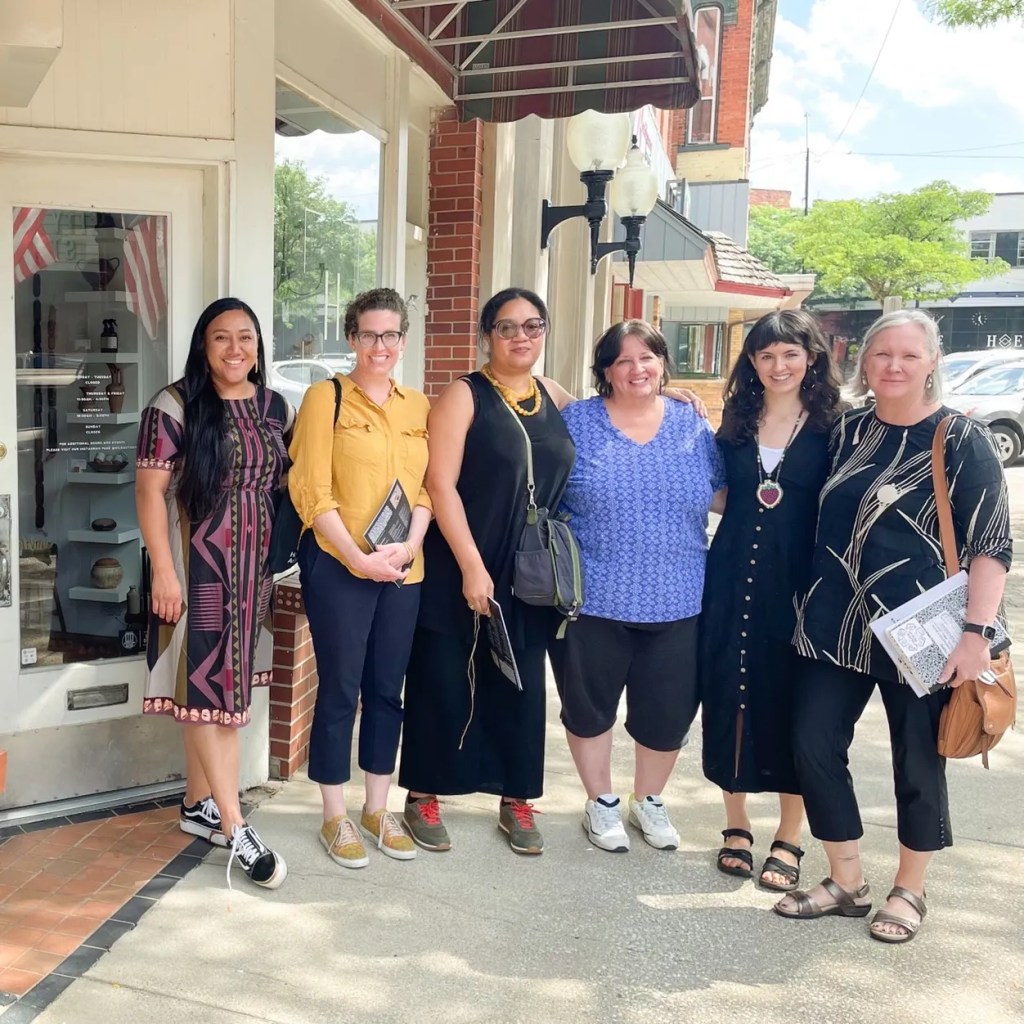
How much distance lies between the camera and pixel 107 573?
3854 millimetres

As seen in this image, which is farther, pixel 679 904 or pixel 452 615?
pixel 452 615

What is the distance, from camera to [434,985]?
2.61 m

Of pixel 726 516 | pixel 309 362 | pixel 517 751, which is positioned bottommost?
pixel 517 751

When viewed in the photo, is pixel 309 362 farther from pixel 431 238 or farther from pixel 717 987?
pixel 717 987

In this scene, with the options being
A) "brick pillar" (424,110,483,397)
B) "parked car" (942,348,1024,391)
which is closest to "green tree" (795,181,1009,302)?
"parked car" (942,348,1024,391)

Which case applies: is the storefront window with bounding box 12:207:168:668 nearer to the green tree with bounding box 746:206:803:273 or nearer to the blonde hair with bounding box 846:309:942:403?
the blonde hair with bounding box 846:309:942:403

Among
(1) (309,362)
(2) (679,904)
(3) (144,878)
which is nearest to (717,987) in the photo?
(2) (679,904)

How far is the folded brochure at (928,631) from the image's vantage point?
2.69m

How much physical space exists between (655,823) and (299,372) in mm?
2584

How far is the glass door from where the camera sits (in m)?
3.46

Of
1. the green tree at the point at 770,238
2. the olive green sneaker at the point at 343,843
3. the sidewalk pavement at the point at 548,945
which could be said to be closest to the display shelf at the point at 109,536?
the sidewalk pavement at the point at 548,945

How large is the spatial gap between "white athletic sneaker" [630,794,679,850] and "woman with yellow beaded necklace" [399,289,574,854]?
1.24 feet

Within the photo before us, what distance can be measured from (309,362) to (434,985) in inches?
118

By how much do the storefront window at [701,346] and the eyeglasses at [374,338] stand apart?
19.9 m
